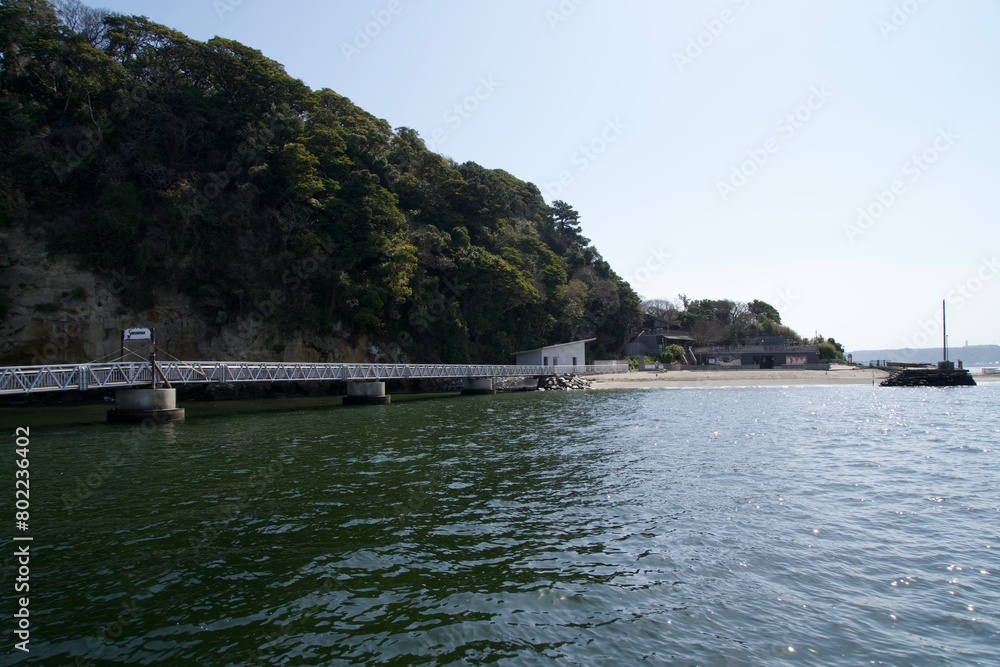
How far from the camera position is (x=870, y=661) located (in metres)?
5.56

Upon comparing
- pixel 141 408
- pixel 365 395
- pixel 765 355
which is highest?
pixel 765 355

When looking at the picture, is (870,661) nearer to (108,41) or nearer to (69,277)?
(69,277)

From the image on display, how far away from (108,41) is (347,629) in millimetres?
55618

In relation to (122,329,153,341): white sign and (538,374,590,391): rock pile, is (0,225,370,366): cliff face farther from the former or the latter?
(538,374,590,391): rock pile

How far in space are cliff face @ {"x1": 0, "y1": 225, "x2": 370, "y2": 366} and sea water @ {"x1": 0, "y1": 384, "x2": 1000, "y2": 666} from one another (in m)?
20.4

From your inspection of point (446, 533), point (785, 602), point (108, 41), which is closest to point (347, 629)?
point (446, 533)

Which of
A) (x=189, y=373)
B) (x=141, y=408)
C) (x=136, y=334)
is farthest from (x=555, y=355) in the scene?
(x=141, y=408)

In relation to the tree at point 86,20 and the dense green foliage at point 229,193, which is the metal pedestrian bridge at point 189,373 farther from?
the tree at point 86,20

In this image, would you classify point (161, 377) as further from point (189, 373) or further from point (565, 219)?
point (565, 219)

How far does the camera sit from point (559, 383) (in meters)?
49.0

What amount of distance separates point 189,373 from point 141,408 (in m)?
3.81

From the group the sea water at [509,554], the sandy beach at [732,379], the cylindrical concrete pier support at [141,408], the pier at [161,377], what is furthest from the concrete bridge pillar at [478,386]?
the sea water at [509,554]

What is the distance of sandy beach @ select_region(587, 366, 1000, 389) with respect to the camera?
50875 millimetres

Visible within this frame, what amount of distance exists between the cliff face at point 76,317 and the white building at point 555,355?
25489 mm
